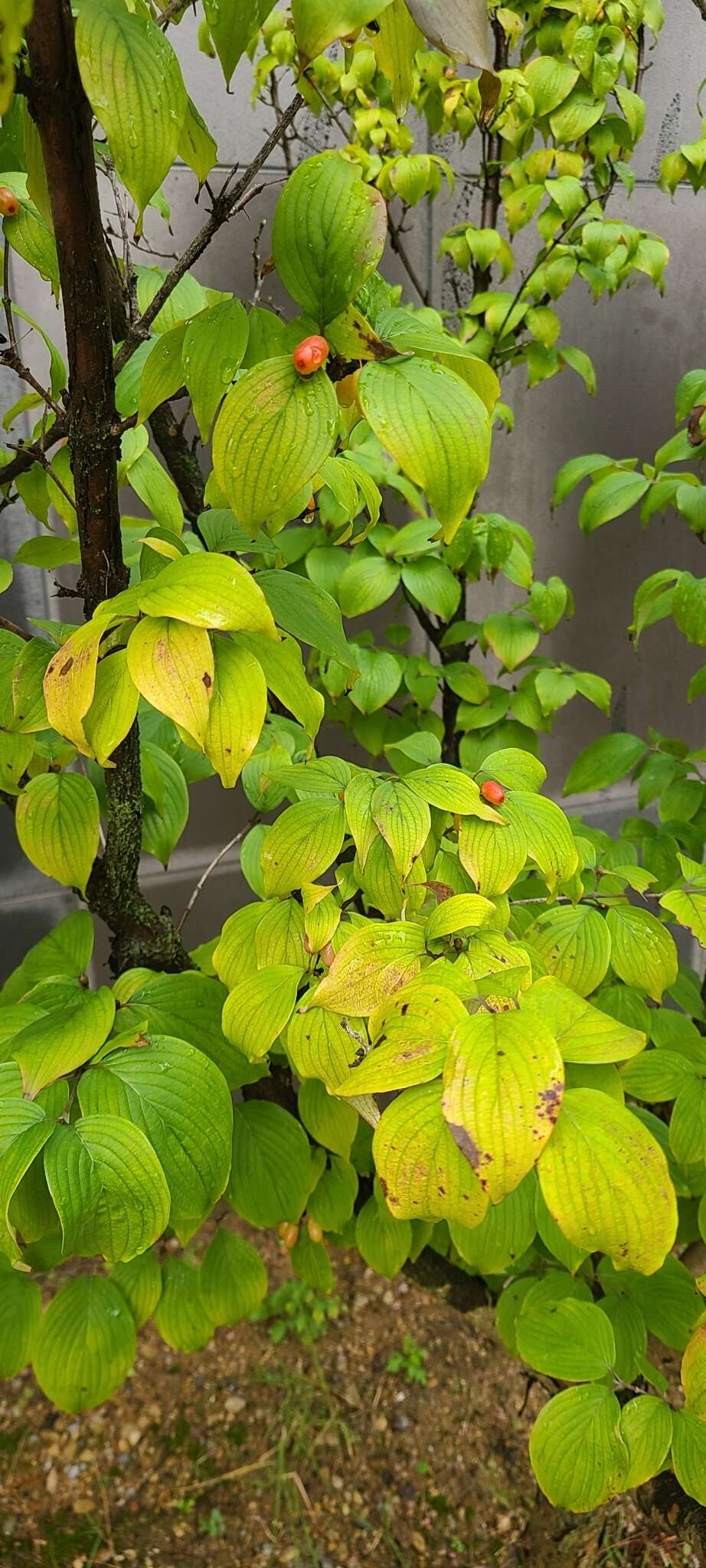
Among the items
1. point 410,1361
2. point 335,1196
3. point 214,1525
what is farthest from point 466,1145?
point 410,1361

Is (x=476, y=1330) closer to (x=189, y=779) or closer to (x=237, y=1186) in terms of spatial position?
(x=237, y=1186)

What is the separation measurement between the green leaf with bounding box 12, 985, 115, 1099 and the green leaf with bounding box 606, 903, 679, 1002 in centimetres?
42

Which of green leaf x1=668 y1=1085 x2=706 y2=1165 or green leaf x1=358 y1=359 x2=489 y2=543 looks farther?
green leaf x1=668 y1=1085 x2=706 y2=1165

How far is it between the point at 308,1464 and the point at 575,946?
1.12m

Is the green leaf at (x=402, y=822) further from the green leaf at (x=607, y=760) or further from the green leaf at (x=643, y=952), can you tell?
the green leaf at (x=607, y=760)

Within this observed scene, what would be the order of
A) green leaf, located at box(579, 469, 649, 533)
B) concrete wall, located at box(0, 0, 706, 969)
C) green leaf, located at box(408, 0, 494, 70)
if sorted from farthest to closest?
concrete wall, located at box(0, 0, 706, 969) < green leaf, located at box(579, 469, 649, 533) < green leaf, located at box(408, 0, 494, 70)

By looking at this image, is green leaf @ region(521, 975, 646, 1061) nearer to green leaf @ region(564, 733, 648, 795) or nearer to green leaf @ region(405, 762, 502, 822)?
green leaf @ region(405, 762, 502, 822)

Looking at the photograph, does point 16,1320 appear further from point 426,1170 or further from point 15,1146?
point 426,1170

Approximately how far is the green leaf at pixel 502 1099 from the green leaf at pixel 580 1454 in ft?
1.75

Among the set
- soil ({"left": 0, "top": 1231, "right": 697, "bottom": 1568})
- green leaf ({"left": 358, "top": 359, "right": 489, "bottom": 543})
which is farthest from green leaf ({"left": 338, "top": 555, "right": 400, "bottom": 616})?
soil ({"left": 0, "top": 1231, "right": 697, "bottom": 1568})

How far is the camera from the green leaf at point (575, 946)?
2.47 feet

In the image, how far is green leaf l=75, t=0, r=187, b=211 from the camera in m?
0.40

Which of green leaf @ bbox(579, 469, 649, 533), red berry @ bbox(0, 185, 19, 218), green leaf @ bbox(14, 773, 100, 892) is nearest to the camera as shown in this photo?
red berry @ bbox(0, 185, 19, 218)

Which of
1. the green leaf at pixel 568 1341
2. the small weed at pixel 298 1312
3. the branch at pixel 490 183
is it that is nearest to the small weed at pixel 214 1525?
the small weed at pixel 298 1312
